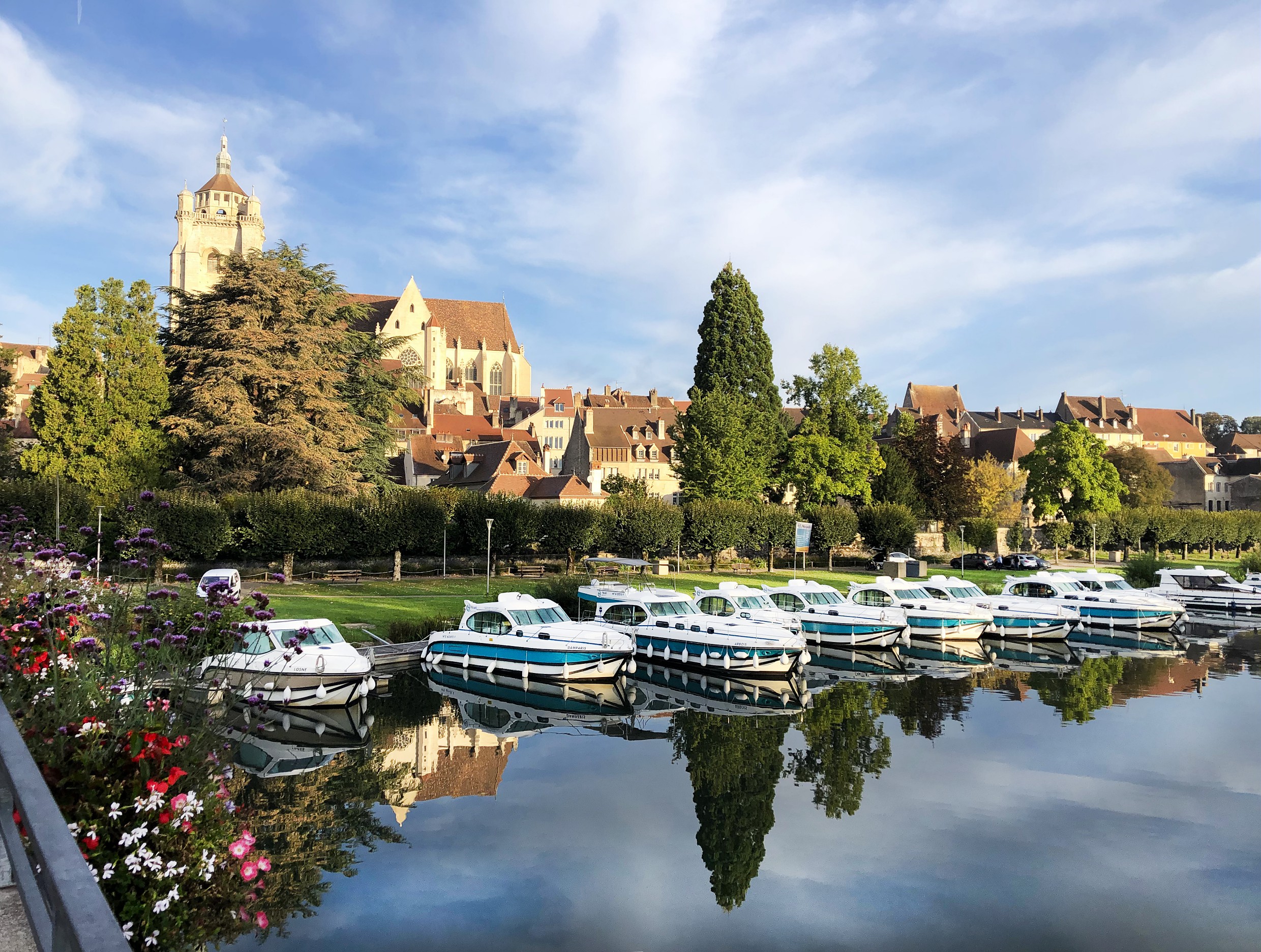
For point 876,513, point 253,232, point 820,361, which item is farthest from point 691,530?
point 253,232

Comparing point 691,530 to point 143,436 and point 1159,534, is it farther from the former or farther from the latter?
point 1159,534

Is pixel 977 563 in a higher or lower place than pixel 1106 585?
higher

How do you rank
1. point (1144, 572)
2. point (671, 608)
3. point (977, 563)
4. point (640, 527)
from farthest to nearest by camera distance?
point (977, 563) → point (640, 527) → point (1144, 572) → point (671, 608)

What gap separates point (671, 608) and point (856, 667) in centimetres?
679

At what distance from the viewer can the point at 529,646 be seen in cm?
2848

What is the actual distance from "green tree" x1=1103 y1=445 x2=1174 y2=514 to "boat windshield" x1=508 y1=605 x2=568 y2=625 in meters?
74.5

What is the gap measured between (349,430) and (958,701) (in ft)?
118

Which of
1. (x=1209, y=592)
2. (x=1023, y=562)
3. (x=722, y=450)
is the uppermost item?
(x=722, y=450)

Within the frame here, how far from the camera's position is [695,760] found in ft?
66.0

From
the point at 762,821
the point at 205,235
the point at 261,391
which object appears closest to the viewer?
the point at 762,821

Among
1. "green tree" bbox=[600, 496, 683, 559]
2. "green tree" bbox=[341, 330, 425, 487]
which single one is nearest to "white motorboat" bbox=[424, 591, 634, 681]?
"green tree" bbox=[600, 496, 683, 559]

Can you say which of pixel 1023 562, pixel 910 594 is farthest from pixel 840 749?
pixel 1023 562

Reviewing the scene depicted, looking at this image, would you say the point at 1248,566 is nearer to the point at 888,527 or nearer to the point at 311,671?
the point at 888,527

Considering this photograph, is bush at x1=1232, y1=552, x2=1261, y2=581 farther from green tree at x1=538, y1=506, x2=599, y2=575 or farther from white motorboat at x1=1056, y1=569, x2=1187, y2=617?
green tree at x1=538, y1=506, x2=599, y2=575
